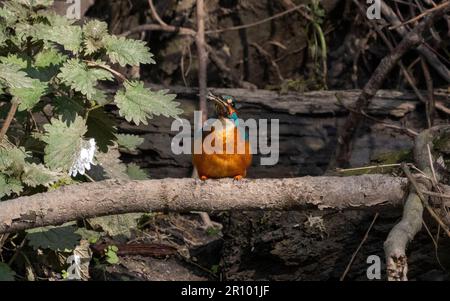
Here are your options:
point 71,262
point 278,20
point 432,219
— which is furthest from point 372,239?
point 278,20

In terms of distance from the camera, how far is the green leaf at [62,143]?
436cm

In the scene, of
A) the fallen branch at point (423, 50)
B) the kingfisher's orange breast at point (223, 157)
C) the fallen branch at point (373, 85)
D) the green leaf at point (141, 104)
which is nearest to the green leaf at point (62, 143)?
the green leaf at point (141, 104)

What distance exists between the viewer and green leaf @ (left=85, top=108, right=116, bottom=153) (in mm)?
4723

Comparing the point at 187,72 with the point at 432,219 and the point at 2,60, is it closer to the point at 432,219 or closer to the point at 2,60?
the point at 2,60

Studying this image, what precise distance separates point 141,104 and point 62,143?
0.45 m

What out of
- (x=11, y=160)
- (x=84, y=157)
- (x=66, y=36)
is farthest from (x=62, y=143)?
(x=66, y=36)

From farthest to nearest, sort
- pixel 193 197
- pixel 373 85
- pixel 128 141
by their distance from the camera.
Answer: pixel 373 85 → pixel 128 141 → pixel 193 197

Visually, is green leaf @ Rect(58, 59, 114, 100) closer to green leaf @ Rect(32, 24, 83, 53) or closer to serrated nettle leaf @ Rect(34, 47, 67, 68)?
green leaf @ Rect(32, 24, 83, 53)

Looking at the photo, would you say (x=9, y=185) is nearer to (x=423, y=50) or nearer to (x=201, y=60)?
(x=201, y=60)

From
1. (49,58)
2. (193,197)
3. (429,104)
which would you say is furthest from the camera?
(429,104)

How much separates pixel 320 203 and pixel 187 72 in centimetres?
292

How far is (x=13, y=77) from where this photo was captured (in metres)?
4.45

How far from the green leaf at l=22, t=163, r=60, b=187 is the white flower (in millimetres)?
103

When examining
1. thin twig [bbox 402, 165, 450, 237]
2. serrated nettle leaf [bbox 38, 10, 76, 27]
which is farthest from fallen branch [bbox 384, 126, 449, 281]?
serrated nettle leaf [bbox 38, 10, 76, 27]
